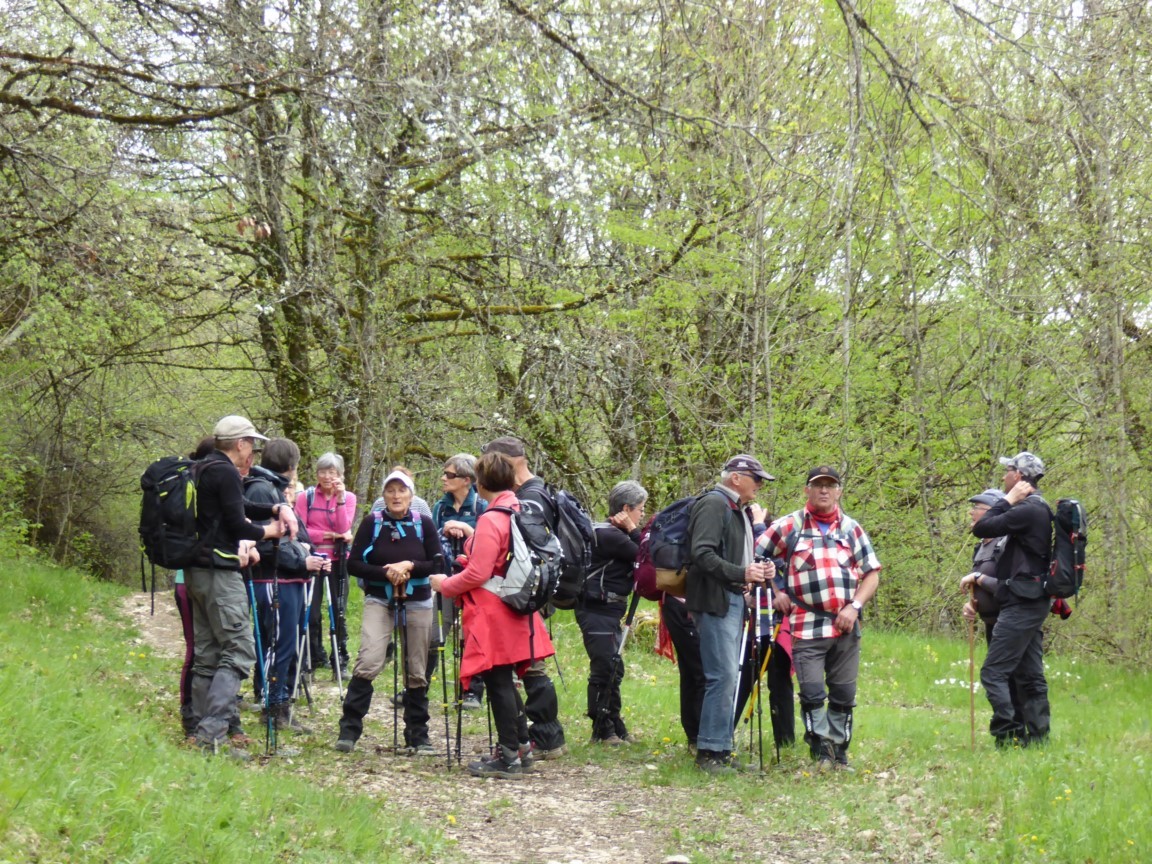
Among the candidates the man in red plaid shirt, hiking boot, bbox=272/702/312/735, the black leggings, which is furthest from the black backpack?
the man in red plaid shirt

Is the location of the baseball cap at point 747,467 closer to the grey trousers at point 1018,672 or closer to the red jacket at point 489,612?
the red jacket at point 489,612

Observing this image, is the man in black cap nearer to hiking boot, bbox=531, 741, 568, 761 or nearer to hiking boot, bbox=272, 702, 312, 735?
hiking boot, bbox=531, 741, 568, 761

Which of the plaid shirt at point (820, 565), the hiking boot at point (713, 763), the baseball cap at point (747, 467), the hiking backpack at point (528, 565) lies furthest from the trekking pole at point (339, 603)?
the plaid shirt at point (820, 565)

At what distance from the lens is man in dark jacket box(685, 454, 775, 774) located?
806 cm

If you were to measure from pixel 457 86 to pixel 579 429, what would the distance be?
11.0 m

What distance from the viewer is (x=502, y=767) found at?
800 cm

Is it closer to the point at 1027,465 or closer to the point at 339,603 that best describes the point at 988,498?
the point at 1027,465

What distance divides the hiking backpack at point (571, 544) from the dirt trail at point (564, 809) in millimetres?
1289

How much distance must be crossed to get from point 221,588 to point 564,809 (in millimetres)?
2638

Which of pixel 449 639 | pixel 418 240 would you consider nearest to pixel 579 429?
pixel 418 240

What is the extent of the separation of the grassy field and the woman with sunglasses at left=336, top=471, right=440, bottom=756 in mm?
545

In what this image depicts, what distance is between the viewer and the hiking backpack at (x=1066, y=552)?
819cm

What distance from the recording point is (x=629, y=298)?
607 inches

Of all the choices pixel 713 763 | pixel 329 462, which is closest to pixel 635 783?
pixel 713 763
